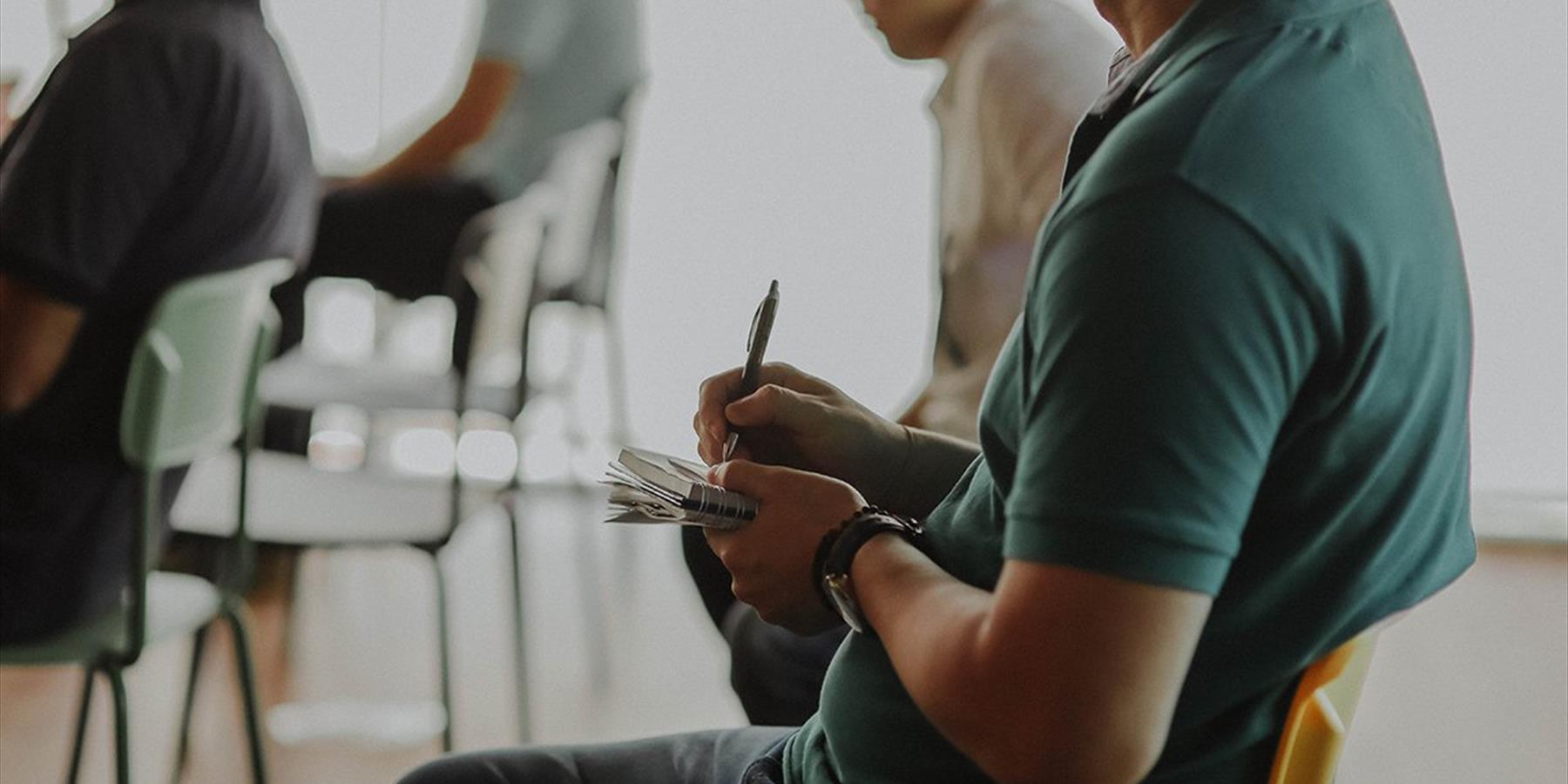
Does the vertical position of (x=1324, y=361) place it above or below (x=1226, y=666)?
above

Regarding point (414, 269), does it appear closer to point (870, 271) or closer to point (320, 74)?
point (870, 271)

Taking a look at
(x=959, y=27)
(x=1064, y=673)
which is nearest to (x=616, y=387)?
(x=959, y=27)

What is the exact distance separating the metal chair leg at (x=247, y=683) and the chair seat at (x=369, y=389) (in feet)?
2.62

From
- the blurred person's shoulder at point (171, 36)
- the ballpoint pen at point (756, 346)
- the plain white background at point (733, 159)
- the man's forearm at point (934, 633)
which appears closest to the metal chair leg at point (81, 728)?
the blurred person's shoulder at point (171, 36)

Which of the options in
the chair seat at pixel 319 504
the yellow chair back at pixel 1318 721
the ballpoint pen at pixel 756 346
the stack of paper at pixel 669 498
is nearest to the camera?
the yellow chair back at pixel 1318 721

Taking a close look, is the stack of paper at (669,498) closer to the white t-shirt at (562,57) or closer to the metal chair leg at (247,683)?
the metal chair leg at (247,683)

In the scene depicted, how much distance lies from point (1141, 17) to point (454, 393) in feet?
6.79

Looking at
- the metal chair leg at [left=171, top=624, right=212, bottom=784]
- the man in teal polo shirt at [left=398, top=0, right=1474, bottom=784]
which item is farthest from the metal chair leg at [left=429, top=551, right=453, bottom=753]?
the man in teal polo shirt at [left=398, top=0, right=1474, bottom=784]

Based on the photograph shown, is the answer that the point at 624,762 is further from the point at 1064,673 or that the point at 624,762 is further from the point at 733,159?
the point at 733,159

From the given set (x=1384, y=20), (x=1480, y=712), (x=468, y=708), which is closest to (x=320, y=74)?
(x=468, y=708)

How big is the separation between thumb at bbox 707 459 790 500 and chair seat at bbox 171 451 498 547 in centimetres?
116

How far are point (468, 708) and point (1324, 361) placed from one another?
7.55 feet

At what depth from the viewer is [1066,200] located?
614 mm

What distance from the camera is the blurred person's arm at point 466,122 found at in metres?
3.11
